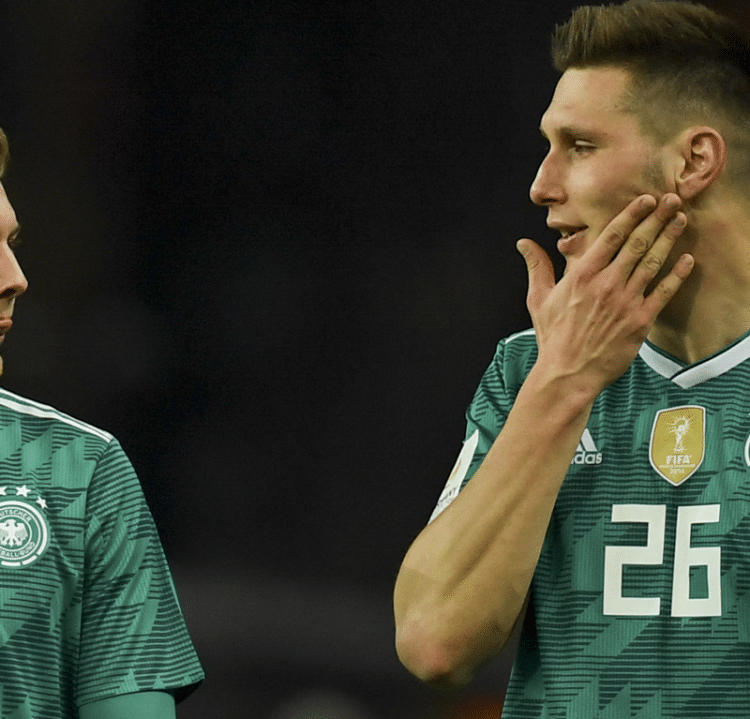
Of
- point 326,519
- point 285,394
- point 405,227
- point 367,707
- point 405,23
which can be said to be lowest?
point 367,707

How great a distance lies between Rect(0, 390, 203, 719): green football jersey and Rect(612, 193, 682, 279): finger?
2.88 ft

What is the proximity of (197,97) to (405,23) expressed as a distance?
1.00 meters

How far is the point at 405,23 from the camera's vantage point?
21.1ft

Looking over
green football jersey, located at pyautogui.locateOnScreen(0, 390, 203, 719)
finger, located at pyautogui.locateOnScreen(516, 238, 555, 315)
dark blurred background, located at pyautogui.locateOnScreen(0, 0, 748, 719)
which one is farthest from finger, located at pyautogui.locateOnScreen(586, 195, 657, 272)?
dark blurred background, located at pyautogui.locateOnScreen(0, 0, 748, 719)

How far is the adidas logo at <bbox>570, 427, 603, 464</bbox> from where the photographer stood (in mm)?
2365

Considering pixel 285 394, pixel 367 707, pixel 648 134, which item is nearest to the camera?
pixel 648 134

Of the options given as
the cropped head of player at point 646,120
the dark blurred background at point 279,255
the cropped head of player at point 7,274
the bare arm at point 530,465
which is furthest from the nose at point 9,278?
the dark blurred background at point 279,255

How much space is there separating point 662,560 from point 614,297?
43 centimetres

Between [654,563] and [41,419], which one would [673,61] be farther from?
[41,419]

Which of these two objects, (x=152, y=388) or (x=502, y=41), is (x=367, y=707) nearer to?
(x=152, y=388)

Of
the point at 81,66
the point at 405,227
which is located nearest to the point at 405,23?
the point at 405,227

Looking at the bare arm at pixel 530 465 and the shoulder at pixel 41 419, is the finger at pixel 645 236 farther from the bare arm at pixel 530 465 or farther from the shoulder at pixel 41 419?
the shoulder at pixel 41 419

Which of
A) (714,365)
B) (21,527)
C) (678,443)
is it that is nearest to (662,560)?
(678,443)

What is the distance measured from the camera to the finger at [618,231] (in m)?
2.34
